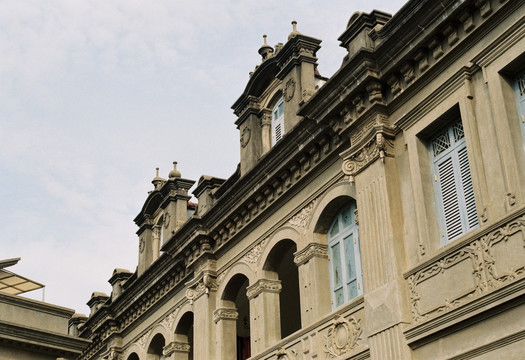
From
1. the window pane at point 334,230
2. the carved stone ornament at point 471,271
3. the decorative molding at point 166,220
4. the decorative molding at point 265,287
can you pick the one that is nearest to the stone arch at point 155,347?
the decorative molding at point 166,220

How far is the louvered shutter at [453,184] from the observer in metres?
14.0

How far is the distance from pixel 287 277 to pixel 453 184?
8802 millimetres

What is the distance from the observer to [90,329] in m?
28.2

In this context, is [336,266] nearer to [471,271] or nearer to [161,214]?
[471,271]

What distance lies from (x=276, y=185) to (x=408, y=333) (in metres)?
6.16

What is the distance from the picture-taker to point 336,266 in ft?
57.1

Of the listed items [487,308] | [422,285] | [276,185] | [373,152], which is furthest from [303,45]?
[487,308]

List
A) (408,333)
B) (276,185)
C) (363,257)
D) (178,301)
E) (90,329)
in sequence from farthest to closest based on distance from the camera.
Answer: (90,329) < (178,301) < (276,185) < (363,257) < (408,333)

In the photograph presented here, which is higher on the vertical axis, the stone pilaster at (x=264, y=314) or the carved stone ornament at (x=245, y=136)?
the carved stone ornament at (x=245, y=136)

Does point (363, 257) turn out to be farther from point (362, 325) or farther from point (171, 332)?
point (171, 332)

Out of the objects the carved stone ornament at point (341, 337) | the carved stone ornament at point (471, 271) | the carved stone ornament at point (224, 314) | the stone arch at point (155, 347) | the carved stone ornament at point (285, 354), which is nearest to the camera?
the carved stone ornament at point (471, 271)

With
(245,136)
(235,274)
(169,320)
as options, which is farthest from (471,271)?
(169,320)

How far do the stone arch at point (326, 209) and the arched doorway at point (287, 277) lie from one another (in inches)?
44.9

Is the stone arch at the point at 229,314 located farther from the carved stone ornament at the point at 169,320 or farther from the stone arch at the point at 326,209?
the stone arch at the point at 326,209
